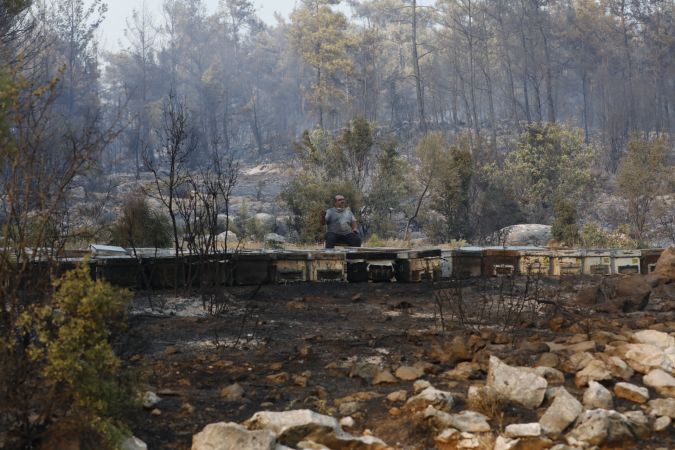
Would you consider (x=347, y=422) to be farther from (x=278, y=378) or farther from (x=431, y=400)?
(x=278, y=378)

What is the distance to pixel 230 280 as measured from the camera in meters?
11.4

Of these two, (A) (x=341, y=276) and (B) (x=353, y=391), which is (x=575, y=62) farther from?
(B) (x=353, y=391)

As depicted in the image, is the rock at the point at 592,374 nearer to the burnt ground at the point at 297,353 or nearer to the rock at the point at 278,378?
the burnt ground at the point at 297,353

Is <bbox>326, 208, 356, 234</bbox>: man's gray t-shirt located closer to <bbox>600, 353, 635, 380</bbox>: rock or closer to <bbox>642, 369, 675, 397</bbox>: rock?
<bbox>600, 353, 635, 380</bbox>: rock

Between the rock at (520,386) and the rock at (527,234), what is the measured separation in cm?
2214

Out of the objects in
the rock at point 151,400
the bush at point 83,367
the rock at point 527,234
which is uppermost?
the rock at point 527,234

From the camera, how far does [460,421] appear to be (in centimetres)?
500

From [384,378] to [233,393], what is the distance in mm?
1135

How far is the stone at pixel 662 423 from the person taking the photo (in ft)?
16.9

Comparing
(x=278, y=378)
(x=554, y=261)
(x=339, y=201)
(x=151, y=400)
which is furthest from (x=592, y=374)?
(x=339, y=201)

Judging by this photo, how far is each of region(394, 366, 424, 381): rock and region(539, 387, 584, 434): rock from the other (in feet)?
3.75

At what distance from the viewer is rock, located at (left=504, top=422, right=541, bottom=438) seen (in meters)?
4.85

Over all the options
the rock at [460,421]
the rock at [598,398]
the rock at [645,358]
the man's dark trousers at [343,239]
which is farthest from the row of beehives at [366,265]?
the rock at [460,421]

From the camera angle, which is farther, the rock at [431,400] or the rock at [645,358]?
the rock at [645,358]
